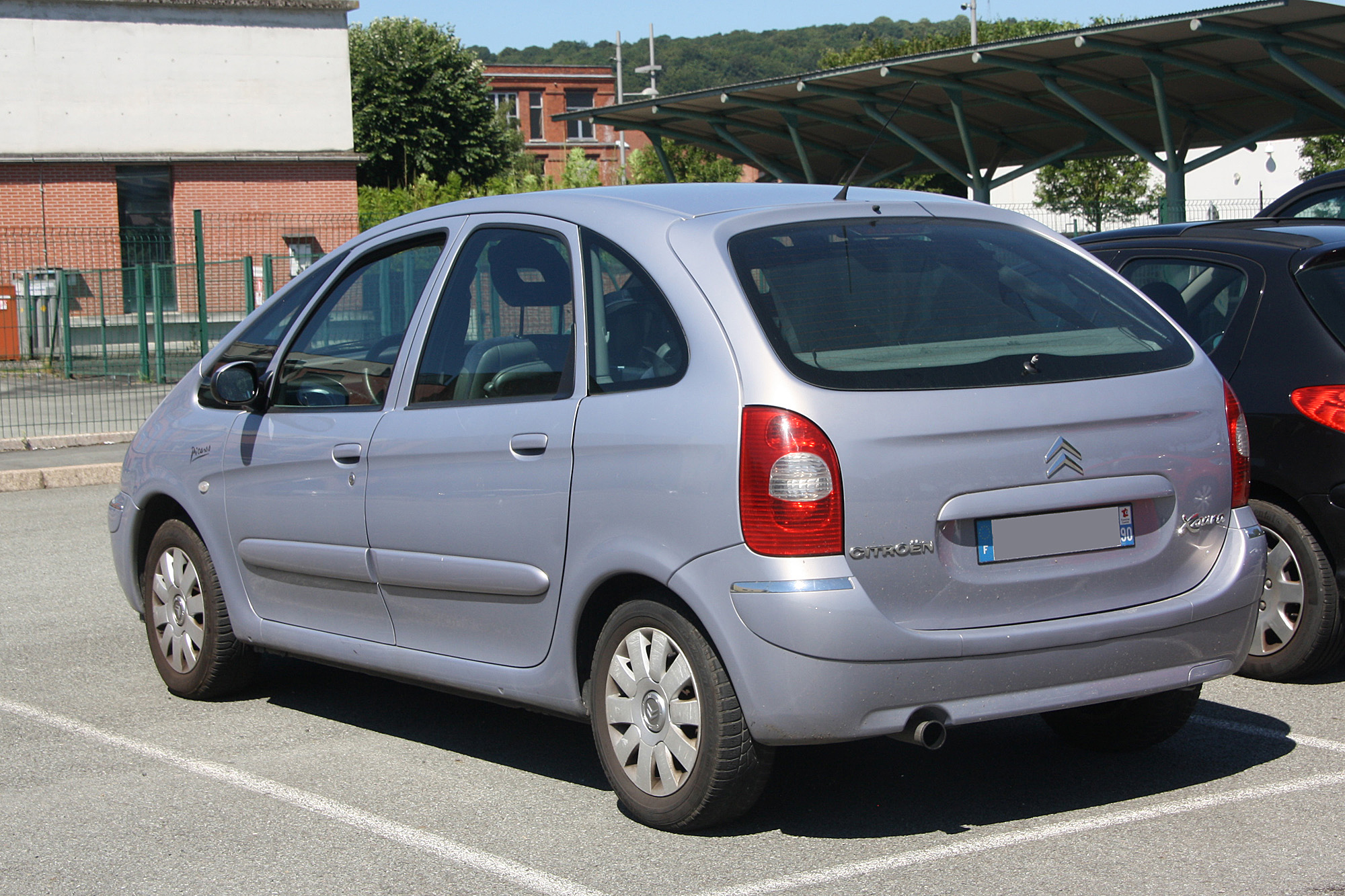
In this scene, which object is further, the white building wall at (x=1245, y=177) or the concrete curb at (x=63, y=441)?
the white building wall at (x=1245, y=177)

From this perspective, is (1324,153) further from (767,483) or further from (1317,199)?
(767,483)

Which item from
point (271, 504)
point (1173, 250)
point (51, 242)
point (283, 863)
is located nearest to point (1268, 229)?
point (1173, 250)

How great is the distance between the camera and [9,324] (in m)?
25.9

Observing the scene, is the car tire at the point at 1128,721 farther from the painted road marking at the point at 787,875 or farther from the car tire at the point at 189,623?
the car tire at the point at 189,623

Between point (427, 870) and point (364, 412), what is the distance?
164 cm

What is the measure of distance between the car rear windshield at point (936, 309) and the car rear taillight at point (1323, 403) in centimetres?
129

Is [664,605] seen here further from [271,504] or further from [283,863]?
[271,504]

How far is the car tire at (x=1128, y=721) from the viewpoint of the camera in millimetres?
4656

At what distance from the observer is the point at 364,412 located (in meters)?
4.94

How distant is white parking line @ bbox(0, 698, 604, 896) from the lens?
381 cm

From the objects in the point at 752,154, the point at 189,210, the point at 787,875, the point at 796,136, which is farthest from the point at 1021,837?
the point at 189,210

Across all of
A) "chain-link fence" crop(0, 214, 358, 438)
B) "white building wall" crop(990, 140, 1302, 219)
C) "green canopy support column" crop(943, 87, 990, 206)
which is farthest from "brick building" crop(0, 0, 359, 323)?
"white building wall" crop(990, 140, 1302, 219)

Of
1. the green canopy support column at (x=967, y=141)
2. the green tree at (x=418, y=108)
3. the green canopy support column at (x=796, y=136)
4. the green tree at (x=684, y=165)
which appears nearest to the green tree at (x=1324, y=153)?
the green canopy support column at (x=967, y=141)

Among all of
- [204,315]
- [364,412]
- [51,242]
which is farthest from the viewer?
[51,242]
